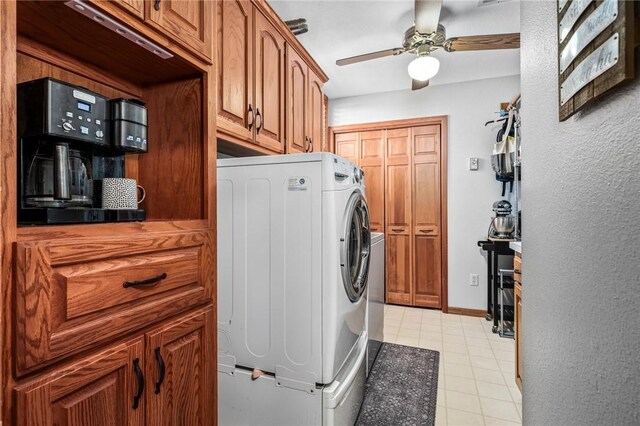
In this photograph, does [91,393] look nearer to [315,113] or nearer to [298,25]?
[315,113]

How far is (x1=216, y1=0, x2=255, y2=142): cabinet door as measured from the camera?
152cm

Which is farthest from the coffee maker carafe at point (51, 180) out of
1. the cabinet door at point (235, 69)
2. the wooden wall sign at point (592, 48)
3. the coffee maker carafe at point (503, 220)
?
the coffee maker carafe at point (503, 220)

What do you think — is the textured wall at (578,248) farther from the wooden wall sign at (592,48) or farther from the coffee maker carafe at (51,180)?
the coffee maker carafe at (51,180)

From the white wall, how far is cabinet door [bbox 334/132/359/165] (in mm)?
899

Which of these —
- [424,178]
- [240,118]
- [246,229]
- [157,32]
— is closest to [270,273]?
[246,229]

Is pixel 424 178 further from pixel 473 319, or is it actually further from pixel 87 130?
pixel 87 130

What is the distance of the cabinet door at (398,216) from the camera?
3.97 m

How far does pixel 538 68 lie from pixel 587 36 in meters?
0.40

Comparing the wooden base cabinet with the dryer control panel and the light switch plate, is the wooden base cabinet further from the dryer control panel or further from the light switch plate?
the light switch plate

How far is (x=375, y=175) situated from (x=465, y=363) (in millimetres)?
2331

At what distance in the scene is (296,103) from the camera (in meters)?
2.27

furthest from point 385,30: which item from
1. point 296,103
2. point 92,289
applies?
point 92,289

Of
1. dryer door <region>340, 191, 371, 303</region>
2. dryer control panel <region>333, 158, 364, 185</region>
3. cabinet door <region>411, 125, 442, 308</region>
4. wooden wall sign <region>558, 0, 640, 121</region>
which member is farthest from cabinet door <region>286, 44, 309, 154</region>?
cabinet door <region>411, 125, 442, 308</region>

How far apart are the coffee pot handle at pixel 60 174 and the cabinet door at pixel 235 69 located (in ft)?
2.43
